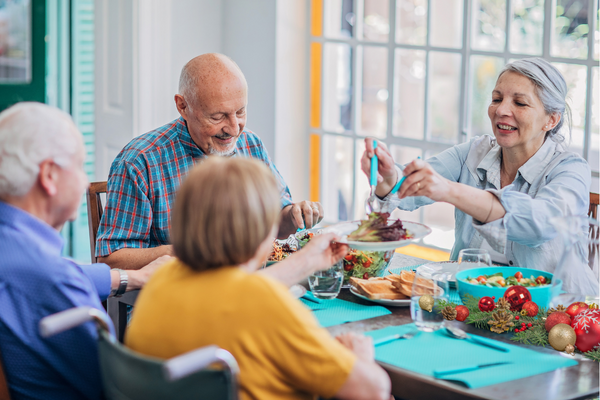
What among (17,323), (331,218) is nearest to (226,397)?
(17,323)

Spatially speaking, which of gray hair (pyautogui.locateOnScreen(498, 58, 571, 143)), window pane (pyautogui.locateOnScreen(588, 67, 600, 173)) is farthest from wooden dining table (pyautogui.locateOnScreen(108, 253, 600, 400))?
window pane (pyautogui.locateOnScreen(588, 67, 600, 173))

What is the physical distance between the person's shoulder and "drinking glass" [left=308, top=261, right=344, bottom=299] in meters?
0.75

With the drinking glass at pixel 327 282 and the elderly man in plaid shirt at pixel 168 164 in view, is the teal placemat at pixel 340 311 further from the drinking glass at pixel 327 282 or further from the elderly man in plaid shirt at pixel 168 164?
the elderly man in plaid shirt at pixel 168 164

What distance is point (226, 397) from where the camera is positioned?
989mm

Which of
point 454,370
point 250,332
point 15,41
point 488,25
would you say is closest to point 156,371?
point 250,332

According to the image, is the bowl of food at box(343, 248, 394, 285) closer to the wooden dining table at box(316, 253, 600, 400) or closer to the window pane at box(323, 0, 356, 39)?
the wooden dining table at box(316, 253, 600, 400)

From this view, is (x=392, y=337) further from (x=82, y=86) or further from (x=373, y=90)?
(x=82, y=86)

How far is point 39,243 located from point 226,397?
0.49 meters

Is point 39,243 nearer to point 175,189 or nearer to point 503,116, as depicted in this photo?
point 175,189

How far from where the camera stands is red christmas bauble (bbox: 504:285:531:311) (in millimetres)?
1586

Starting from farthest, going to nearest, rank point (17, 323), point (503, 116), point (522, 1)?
1. point (522, 1)
2. point (503, 116)
3. point (17, 323)

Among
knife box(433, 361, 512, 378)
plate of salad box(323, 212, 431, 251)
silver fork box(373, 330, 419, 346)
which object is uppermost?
plate of salad box(323, 212, 431, 251)

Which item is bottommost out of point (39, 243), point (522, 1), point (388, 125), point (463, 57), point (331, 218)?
point (331, 218)

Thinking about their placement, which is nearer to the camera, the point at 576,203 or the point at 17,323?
the point at 17,323
